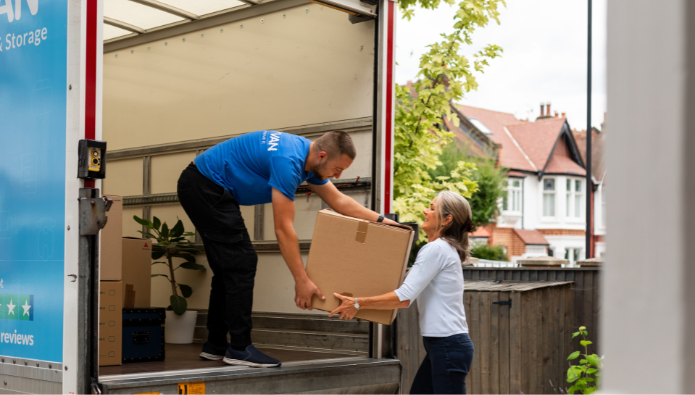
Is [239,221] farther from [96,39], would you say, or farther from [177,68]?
[177,68]

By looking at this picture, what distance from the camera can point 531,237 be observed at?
131 feet

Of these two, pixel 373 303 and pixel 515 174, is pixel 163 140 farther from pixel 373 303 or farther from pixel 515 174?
pixel 515 174

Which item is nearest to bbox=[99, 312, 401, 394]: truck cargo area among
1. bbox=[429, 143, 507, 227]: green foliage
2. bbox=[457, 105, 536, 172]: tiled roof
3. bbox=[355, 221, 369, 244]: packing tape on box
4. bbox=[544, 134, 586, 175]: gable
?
bbox=[355, 221, 369, 244]: packing tape on box

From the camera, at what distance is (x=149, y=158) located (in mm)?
5844

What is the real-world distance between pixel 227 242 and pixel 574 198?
40.3 metres

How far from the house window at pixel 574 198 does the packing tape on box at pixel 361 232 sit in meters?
39.7

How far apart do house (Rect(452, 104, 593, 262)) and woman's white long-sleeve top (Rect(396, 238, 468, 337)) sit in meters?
35.3

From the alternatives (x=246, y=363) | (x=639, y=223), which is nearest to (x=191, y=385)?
(x=246, y=363)

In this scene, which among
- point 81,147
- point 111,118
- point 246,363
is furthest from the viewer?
point 111,118

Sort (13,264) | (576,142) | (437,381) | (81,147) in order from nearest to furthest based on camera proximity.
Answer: (81,147), (13,264), (437,381), (576,142)

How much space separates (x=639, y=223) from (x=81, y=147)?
2575 mm

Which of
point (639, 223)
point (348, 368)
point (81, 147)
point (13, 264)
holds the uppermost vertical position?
point (81, 147)

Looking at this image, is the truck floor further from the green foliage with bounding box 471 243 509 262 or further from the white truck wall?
the green foliage with bounding box 471 243 509 262

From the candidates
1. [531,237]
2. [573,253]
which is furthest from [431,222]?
[573,253]
